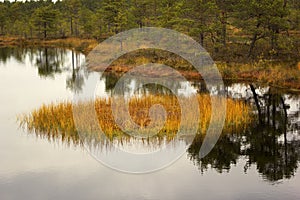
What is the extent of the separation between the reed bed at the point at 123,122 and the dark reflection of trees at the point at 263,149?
0.93 metres

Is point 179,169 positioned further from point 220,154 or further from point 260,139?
point 260,139

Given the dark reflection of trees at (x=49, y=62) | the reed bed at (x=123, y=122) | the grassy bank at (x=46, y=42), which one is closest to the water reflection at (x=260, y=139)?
the reed bed at (x=123, y=122)

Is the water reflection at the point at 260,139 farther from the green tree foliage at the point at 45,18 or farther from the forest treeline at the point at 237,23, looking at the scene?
the green tree foliage at the point at 45,18

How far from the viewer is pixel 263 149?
17734 mm

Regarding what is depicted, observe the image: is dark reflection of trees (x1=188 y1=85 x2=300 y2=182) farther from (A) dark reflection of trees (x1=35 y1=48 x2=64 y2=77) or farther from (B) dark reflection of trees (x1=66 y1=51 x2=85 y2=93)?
(A) dark reflection of trees (x1=35 y1=48 x2=64 y2=77)

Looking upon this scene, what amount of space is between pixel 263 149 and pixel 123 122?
21.4ft

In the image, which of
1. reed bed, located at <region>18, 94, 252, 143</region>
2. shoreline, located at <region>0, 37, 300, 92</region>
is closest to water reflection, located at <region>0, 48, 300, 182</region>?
reed bed, located at <region>18, 94, 252, 143</region>

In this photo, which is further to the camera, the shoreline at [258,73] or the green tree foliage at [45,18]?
the green tree foliage at [45,18]

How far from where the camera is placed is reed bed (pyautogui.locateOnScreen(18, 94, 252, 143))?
19156mm

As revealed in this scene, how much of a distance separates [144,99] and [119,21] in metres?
30.8

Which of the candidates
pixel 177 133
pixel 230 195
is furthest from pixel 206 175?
pixel 177 133

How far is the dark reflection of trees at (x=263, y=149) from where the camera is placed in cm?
1566

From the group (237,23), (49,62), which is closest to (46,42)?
(49,62)

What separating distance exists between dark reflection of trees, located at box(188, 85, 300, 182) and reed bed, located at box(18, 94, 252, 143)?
0.93 metres
